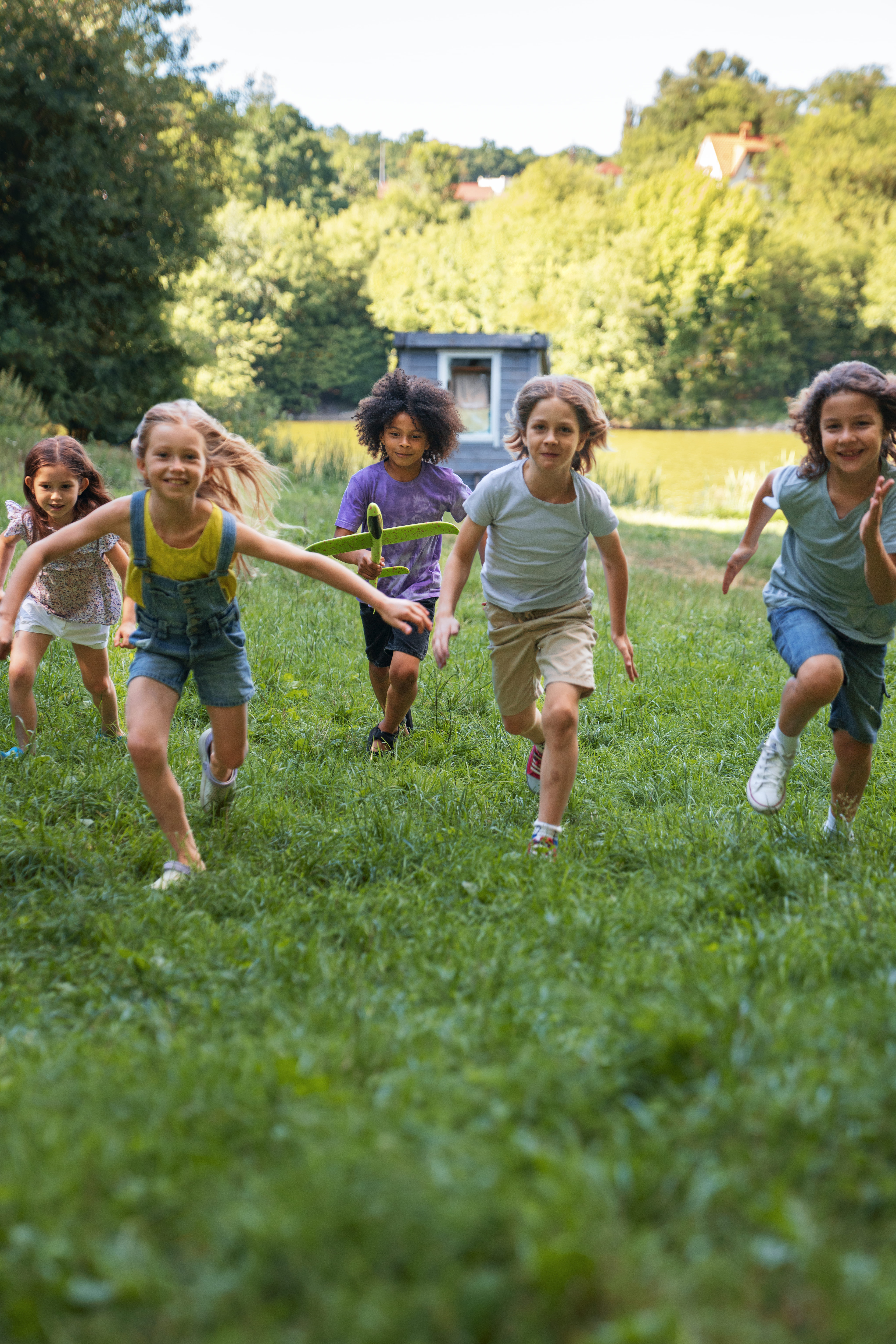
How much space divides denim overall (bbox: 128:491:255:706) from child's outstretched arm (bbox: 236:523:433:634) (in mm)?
187

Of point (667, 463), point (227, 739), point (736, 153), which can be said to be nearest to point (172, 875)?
point (227, 739)

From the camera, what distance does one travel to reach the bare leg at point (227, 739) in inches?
168

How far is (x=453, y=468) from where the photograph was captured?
61.9ft

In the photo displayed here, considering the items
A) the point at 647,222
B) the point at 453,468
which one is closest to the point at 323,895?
the point at 453,468

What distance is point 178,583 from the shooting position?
400 cm

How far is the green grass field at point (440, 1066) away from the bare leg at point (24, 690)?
0.85 feet

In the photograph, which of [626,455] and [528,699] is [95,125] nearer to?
[626,455]

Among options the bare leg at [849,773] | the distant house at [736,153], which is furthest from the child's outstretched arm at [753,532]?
the distant house at [736,153]

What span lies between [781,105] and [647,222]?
925 inches

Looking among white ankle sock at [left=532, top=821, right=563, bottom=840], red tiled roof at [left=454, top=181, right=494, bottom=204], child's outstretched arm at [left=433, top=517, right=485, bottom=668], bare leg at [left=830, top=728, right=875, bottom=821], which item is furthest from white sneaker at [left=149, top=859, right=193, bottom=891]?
red tiled roof at [left=454, top=181, right=494, bottom=204]

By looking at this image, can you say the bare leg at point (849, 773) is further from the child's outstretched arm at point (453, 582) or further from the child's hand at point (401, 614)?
the child's hand at point (401, 614)

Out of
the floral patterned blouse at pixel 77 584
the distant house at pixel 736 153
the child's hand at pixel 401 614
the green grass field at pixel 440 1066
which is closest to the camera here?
the green grass field at pixel 440 1066

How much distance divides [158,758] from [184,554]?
0.78 meters

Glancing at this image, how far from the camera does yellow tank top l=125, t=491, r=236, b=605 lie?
12.8ft
